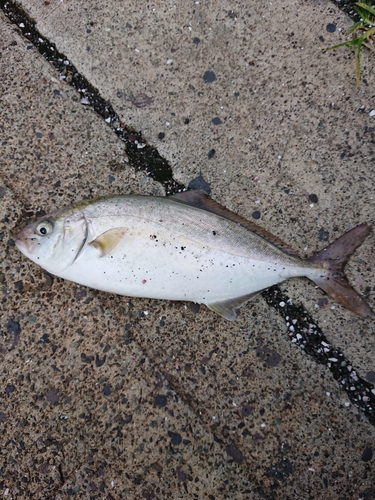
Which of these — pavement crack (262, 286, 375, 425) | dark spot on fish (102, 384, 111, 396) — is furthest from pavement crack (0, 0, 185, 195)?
dark spot on fish (102, 384, 111, 396)

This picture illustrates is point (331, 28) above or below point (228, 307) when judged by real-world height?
above

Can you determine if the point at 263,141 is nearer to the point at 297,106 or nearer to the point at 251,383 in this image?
the point at 297,106

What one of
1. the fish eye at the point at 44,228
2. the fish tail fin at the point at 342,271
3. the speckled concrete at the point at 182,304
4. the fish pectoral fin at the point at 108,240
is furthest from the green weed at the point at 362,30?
the fish eye at the point at 44,228

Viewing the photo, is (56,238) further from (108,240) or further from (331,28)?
(331,28)

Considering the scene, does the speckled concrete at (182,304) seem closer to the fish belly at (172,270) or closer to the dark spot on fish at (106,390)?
the dark spot on fish at (106,390)

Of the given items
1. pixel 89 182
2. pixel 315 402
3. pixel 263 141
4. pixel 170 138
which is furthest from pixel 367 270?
pixel 89 182

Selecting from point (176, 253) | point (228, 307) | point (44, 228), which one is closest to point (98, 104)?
point (44, 228)

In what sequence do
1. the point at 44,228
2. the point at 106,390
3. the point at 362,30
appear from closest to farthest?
the point at 44,228
the point at 106,390
the point at 362,30

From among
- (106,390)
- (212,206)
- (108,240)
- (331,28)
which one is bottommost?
(106,390)

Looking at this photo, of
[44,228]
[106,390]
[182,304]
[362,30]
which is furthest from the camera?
[362,30]
